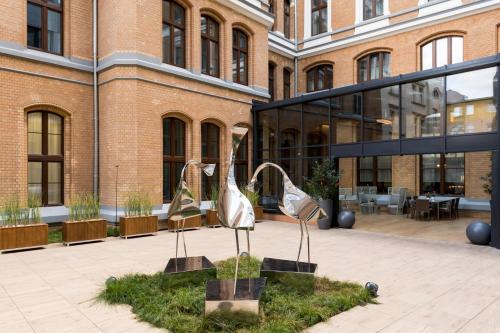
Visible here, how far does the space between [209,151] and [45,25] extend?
21.3 feet

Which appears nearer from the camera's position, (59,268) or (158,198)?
(59,268)

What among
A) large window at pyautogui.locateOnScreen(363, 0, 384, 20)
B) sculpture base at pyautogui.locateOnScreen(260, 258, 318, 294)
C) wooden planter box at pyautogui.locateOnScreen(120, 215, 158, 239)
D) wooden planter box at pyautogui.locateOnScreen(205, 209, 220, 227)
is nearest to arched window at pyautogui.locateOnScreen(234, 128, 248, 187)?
wooden planter box at pyautogui.locateOnScreen(205, 209, 220, 227)

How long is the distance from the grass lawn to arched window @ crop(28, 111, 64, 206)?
6.35 m

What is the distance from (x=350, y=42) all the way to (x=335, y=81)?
1.94 metres

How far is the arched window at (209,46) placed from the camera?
45.0 feet

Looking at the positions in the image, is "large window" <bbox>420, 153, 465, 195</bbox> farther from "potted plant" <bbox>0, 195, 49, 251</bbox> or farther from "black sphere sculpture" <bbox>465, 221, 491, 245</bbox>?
"potted plant" <bbox>0, 195, 49, 251</bbox>

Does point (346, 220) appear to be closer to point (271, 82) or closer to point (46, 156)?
point (271, 82)

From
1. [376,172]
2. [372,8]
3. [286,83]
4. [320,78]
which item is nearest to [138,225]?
[376,172]

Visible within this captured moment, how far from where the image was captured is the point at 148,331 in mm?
4254

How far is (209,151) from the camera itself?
13805mm

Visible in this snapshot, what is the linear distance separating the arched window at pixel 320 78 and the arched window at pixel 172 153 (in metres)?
9.21

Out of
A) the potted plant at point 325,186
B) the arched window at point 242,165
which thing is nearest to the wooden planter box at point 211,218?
the arched window at point 242,165

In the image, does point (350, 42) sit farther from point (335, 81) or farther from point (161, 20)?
point (161, 20)

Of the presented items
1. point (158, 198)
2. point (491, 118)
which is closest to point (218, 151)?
point (158, 198)
